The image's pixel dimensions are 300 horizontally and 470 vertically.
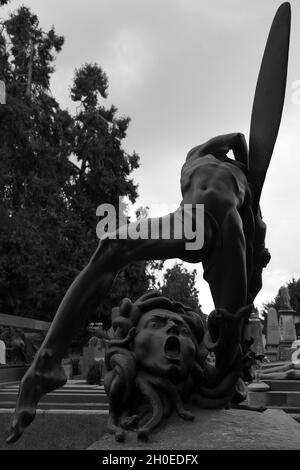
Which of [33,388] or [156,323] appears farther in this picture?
[156,323]

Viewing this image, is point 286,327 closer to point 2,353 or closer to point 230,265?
point 2,353

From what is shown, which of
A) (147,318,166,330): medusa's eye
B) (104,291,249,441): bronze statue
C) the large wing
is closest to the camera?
(104,291,249,441): bronze statue

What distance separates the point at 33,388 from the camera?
2.82 meters

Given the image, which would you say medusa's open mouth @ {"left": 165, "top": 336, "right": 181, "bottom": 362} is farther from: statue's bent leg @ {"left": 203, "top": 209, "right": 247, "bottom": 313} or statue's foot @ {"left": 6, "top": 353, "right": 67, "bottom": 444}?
statue's foot @ {"left": 6, "top": 353, "right": 67, "bottom": 444}

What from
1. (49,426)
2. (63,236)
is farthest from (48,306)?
(49,426)

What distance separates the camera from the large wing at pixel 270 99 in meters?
3.78

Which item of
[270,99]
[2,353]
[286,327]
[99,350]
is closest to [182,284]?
[286,327]

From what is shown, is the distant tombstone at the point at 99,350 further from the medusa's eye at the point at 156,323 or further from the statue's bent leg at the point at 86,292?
the statue's bent leg at the point at 86,292

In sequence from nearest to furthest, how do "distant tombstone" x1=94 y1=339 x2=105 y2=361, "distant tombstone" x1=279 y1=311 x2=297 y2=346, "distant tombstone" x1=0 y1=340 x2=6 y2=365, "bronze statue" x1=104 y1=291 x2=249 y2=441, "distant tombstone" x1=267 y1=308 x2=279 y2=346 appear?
"bronze statue" x1=104 y1=291 x2=249 y2=441, "distant tombstone" x1=0 y1=340 x2=6 y2=365, "distant tombstone" x1=94 y1=339 x2=105 y2=361, "distant tombstone" x1=267 y1=308 x2=279 y2=346, "distant tombstone" x1=279 y1=311 x2=297 y2=346

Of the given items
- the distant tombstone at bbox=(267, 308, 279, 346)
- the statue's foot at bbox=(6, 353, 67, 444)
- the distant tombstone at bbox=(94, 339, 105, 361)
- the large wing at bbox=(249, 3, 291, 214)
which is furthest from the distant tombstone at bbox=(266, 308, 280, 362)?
the statue's foot at bbox=(6, 353, 67, 444)

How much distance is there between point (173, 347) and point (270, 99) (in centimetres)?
184

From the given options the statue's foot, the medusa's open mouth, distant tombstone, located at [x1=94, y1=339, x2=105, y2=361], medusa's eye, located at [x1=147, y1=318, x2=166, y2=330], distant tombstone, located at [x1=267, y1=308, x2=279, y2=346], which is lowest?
the statue's foot

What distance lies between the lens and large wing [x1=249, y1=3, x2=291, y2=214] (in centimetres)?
378

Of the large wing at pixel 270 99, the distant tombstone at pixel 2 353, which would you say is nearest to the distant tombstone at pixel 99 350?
the distant tombstone at pixel 2 353
